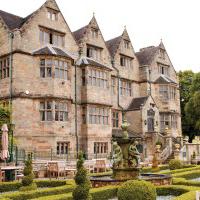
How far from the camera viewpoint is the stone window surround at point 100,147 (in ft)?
109

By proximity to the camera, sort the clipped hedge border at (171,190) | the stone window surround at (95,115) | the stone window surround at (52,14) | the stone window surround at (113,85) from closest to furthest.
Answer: the clipped hedge border at (171,190) → the stone window surround at (52,14) → the stone window surround at (95,115) → the stone window surround at (113,85)

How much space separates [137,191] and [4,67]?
21.0 metres

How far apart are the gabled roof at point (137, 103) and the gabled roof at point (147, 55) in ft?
16.2

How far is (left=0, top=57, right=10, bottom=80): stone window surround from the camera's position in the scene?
29.6 m

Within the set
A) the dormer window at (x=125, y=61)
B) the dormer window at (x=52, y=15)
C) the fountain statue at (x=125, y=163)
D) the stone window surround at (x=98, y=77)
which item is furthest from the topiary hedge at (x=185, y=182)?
the dormer window at (x=125, y=61)

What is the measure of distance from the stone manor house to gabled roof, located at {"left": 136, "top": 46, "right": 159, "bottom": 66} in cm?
140

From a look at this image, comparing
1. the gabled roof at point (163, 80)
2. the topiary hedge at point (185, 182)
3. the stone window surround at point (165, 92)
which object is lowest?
the topiary hedge at point (185, 182)

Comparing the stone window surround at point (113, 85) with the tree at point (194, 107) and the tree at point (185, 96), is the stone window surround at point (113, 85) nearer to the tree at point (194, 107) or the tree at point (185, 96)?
the tree at point (194, 107)

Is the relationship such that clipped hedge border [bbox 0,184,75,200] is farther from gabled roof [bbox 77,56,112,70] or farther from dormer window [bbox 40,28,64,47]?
gabled roof [bbox 77,56,112,70]

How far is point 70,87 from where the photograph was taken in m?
31.2

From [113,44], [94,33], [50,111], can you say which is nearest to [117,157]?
[50,111]

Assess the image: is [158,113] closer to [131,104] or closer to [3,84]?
[131,104]

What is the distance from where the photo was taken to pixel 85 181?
13.0m

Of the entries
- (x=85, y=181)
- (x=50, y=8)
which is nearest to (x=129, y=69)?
(x=50, y=8)
